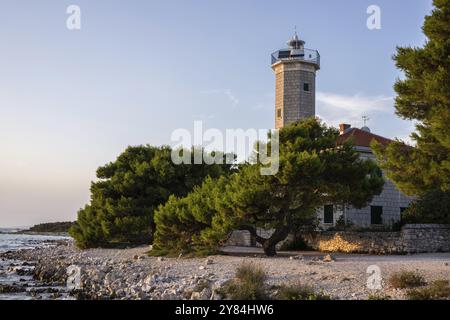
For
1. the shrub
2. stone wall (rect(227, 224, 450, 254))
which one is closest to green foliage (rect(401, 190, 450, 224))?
stone wall (rect(227, 224, 450, 254))

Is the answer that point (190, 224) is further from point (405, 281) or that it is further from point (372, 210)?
point (372, 210)

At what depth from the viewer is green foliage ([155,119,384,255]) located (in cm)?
1919

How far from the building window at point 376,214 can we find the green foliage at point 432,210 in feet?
16.6

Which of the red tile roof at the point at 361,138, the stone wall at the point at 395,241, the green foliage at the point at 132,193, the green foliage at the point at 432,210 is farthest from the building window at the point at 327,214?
the green foliage at the point at 132,193

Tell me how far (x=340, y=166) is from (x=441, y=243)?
242 inches

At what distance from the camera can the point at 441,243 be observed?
22.8 meters

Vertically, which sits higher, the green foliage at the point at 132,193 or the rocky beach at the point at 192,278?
the green foliage at the point at 132,193

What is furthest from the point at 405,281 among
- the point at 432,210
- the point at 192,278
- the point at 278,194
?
the point at 432,210

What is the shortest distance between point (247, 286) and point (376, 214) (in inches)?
771

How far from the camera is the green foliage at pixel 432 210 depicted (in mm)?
23750

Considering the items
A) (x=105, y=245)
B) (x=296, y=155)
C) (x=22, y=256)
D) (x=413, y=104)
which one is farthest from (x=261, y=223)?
(x=22, y=256)

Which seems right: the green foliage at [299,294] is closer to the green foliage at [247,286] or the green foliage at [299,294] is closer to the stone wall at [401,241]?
the green foliage at [247,286]

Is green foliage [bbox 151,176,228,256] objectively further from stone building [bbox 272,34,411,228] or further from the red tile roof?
stone building [bbox 272,34,411,228]
